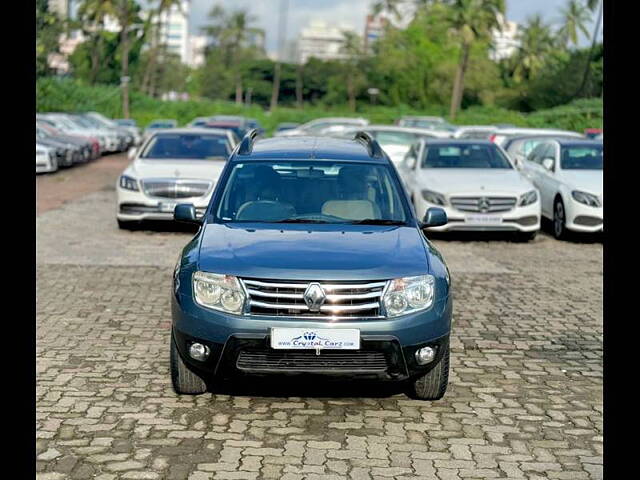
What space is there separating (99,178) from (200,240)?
829 inches

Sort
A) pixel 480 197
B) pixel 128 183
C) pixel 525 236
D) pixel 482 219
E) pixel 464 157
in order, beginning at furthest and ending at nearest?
pixel 464 157 < pixel 525 236 < pixel 128 183 < pixel 480 197 < pixel 482 219

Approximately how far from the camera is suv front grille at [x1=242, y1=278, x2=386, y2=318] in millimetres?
5875

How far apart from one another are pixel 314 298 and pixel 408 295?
0.57 m

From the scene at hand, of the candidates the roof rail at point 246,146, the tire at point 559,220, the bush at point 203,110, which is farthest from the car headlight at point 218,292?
the bush at point 203,110

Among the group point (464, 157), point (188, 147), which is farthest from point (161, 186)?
point (464, 157)

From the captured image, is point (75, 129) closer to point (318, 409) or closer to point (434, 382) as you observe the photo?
point (318, 409)

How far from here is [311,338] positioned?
19.1 ft

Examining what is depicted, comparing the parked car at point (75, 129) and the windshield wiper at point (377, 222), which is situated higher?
the parked car at point (75, 129)

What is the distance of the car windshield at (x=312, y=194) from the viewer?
727 cm

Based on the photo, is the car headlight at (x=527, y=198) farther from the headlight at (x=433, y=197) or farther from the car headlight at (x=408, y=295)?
the car headlight at (x=408, y=295)

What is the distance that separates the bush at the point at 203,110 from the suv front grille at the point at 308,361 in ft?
149
